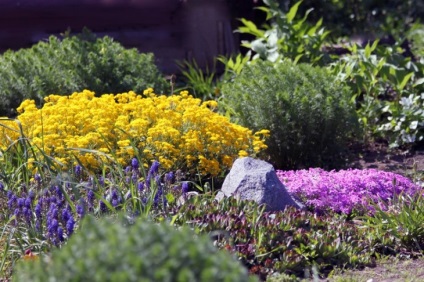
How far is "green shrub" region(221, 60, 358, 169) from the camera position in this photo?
720 cm

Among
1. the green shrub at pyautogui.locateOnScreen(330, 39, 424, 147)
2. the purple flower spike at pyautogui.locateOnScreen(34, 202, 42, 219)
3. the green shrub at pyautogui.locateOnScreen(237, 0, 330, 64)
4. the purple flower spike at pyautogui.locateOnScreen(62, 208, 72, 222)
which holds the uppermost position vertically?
the purple flower spike at pyautogui.locateOnScreen(62, 208, 72, 222)

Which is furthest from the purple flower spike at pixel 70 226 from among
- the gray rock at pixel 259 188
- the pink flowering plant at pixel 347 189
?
the pink flowering plant at pixel 347 189

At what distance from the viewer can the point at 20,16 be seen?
10625 mm

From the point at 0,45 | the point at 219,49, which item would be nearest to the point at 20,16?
the point at 0,45

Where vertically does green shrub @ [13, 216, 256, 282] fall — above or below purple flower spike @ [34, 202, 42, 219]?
above

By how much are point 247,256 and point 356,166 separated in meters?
3.01

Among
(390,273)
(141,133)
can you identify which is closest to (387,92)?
(141,133)

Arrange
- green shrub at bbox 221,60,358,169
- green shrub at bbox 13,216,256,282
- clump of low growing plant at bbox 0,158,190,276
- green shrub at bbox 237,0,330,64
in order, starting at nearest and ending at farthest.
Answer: green shrub at bbox 13,216,256,282 < clump of low growing plant at bbox 0,158,190,276 < green shrub at bbox 221,60,358,169 < green shrub at bbox 237,0,330,64

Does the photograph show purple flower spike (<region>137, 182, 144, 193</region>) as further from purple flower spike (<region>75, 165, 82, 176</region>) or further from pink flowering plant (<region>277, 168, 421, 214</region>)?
pink flowering plant (<region>277, 168, 421, 214</region>)

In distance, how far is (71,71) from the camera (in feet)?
26.6

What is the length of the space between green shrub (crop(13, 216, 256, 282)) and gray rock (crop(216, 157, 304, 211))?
9.28ft

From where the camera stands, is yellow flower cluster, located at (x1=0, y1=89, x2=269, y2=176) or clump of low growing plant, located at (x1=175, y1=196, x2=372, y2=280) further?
yellow flower cluster, located at (x1=0, y1=89, x2=269, y2=176)

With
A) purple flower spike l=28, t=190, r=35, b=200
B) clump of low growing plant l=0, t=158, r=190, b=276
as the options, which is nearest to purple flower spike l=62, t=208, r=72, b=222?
clump of low growing plant l=0, t=158, r=190, b=276

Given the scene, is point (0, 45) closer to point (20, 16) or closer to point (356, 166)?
point (20, 16)
